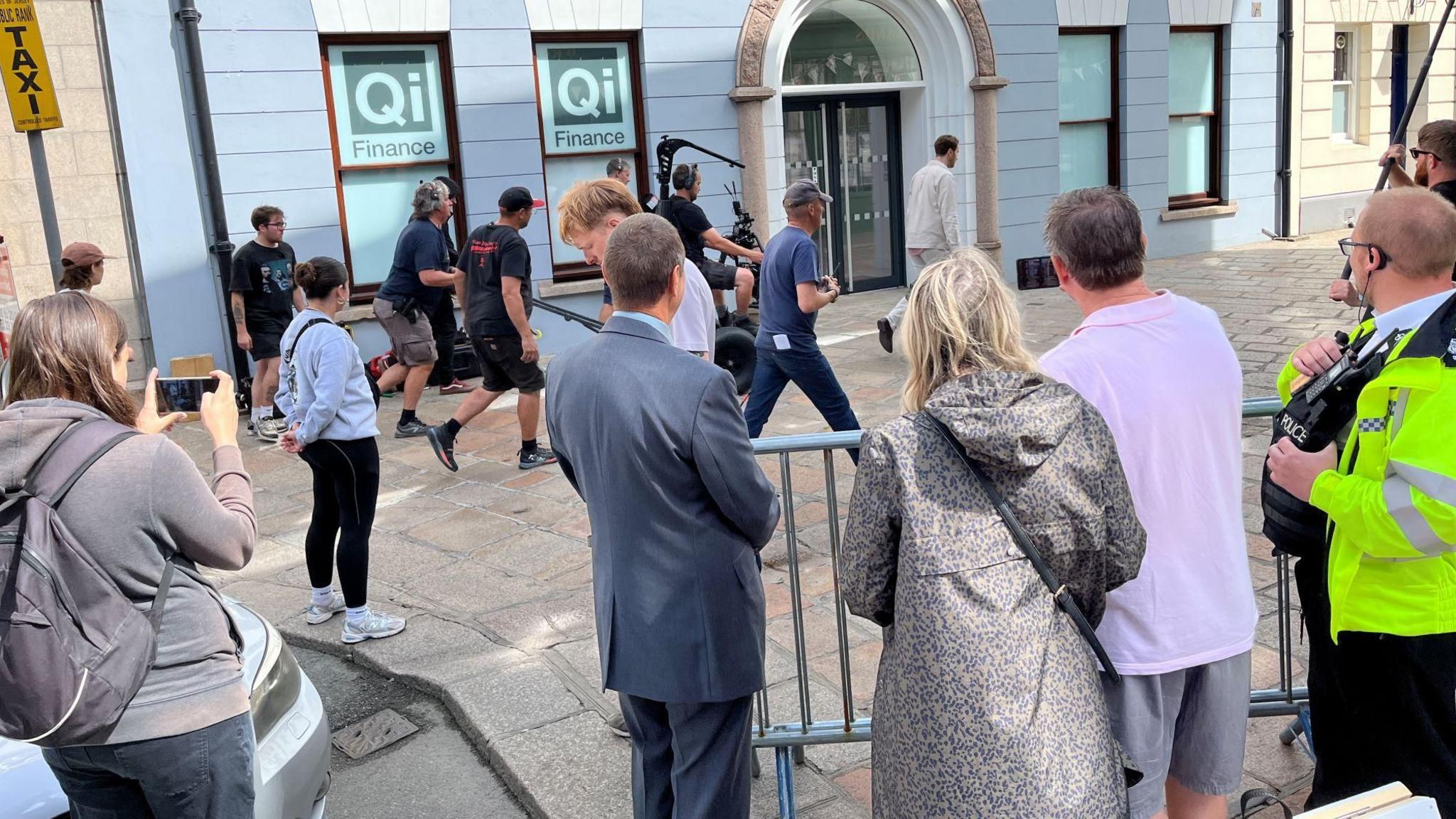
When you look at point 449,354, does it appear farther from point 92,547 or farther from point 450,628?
point 92,547

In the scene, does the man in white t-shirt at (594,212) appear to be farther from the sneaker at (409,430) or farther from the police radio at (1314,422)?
the sneaker at (409,430)

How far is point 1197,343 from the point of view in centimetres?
247

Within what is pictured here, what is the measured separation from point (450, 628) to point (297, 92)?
6492 millimetres

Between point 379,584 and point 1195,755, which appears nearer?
point 1195,755

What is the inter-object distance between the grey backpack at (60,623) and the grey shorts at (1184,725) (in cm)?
197

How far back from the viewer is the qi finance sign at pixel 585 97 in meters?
11.1

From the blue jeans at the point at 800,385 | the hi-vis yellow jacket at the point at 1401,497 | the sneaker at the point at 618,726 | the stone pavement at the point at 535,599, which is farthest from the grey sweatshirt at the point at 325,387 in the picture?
the hi-vis yellow jacket at the point at 1401,497

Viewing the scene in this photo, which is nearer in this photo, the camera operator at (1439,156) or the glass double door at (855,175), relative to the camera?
the camera operator at (1439,156)

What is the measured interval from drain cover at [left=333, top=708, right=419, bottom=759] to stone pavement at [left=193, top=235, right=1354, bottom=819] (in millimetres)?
201

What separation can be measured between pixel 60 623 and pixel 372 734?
2.19m

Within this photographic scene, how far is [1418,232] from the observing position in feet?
8.64

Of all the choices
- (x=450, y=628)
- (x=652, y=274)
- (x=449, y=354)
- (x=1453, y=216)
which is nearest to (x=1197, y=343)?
(x=1453, y=216)

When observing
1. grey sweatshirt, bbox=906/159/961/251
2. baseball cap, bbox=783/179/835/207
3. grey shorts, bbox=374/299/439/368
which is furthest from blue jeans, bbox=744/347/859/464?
grey sweatshirt, bbox=906/159/961/251

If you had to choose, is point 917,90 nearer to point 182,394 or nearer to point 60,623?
point 182,394
